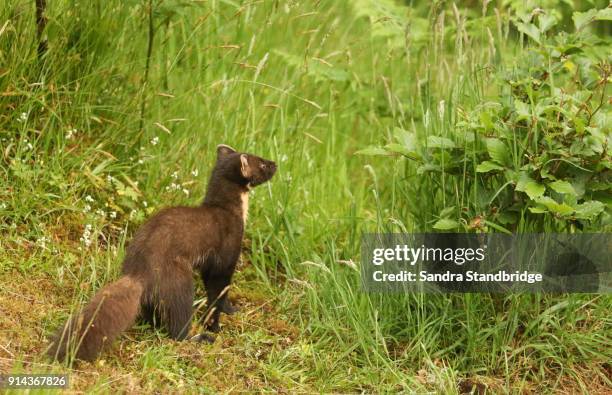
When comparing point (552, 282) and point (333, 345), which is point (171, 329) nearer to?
point (333, 345)

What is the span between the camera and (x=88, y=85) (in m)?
5.65

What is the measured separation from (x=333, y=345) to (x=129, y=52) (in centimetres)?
244

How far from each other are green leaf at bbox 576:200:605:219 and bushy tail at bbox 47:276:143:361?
224 cm

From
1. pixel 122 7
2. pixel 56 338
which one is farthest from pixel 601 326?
pixel 122 7

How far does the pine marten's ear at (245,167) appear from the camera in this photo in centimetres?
537

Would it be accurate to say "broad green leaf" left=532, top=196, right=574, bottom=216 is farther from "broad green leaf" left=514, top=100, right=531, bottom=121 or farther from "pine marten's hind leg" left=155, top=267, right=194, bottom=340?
"pine marten's hind leg" left=155, top=267, right=194, bottom=340

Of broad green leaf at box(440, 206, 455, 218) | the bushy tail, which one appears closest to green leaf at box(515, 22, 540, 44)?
broad green leaf at box(440, 206, 455, 218)

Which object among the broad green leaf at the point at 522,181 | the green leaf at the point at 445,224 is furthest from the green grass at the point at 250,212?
the broad green leaf at the point at 522,181

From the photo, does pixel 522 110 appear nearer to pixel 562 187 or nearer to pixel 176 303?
pixel 562 187

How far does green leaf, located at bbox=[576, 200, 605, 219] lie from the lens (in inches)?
173

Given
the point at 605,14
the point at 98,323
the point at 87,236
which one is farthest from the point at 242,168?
the point at 605,14

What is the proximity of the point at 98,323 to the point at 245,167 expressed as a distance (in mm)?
1521

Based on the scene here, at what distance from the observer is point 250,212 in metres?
5.95

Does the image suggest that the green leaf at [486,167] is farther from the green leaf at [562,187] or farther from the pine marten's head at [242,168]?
the pine marten's head at [242,168]
